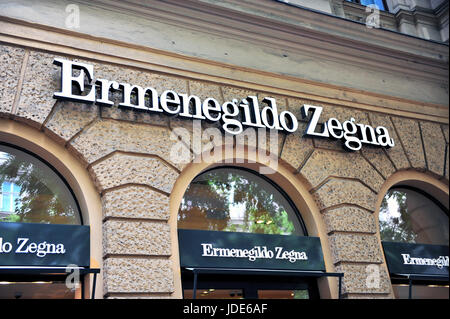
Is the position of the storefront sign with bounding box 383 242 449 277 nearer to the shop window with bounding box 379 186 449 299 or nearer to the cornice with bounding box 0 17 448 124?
the shop window with bounding box 379 186 449 299

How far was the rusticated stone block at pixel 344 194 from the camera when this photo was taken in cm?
680

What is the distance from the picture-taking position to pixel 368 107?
7.90 m

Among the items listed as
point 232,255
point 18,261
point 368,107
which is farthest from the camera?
point 368,107

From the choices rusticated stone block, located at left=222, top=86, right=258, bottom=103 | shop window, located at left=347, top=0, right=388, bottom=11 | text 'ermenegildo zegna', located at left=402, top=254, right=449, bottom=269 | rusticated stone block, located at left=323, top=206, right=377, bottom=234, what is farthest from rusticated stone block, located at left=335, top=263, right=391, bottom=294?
shop window, located at left=347, top=0, right=388, bottom=11

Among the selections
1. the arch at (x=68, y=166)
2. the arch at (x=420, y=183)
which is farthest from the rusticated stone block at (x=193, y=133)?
the arch at (x=420, y=183)

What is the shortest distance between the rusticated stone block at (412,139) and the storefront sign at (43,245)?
546 cm

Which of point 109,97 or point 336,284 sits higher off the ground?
point 109,97

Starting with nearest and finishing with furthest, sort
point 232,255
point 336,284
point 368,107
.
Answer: point 232,255 < point 336,284 < point 368,107

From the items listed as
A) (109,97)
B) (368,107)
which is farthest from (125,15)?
(368,107)

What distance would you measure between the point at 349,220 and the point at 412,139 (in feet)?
7.39

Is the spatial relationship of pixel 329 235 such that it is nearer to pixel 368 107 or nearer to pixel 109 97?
pixel 368 107

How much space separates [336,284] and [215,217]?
6.26 feet

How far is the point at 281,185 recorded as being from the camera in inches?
273

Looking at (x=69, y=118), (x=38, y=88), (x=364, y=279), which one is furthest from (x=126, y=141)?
(x=364, y=279)
